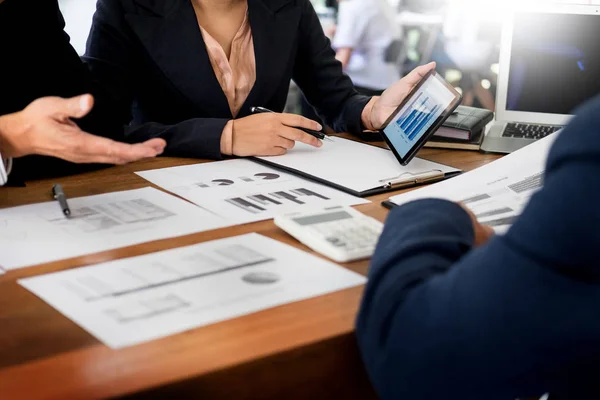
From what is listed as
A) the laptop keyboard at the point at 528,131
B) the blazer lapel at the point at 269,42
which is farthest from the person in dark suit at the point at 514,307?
the blazer lapel at the point at 269,42

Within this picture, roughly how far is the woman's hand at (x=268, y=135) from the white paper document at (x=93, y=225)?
0.30 metres

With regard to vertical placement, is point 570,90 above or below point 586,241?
below

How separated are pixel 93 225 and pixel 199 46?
806mm

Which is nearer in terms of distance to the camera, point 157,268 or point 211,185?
point 157,268

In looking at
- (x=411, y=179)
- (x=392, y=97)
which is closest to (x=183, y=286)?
(x=411, y=179)

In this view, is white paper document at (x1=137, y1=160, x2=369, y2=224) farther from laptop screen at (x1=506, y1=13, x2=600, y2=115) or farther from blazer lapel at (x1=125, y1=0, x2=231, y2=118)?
laptop screen at (x1=506, y1=13, x2=600, y2=115)

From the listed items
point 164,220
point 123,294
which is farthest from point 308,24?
point 123,294

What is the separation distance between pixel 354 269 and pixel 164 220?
32 centimetres

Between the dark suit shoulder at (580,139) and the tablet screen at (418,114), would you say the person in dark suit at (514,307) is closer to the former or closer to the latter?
the dark suit shoulder at (580,139)

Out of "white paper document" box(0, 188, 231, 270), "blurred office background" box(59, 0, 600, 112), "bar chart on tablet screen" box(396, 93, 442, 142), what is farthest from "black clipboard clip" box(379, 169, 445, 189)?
"blurred office background" box(59, 0, 600, 112)

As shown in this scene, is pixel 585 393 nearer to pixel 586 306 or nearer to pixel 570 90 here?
pixel 586 306

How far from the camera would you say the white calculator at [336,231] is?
1.03 m

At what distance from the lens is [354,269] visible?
999mm

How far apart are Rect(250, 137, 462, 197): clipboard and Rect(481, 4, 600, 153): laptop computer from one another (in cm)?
35
